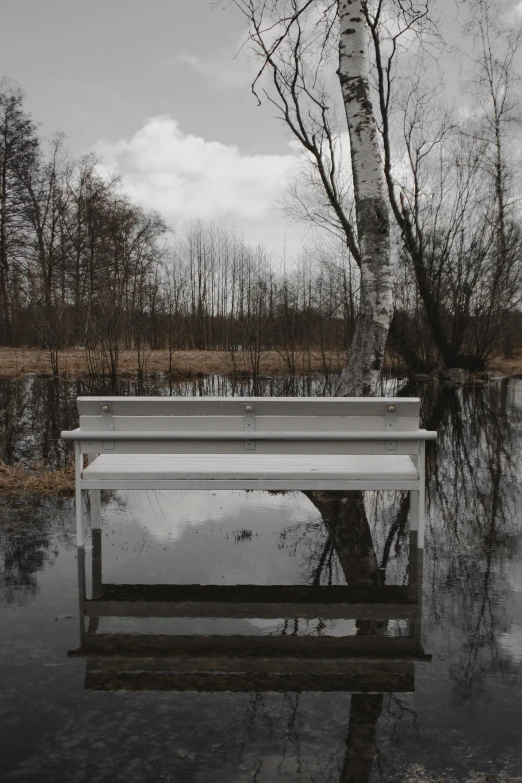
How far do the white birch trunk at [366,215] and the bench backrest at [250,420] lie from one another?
2962 mm

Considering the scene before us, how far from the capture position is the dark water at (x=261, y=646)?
8.59ft

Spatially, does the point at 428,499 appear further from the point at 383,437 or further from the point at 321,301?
the point at 321,301

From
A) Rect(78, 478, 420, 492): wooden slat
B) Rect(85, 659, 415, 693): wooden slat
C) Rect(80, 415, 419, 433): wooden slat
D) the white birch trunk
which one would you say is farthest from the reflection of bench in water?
the white birch trunk

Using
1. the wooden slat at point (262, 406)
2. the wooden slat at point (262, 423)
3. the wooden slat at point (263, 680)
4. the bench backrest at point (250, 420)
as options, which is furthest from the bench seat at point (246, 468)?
the wooden slat at point (263, 680)

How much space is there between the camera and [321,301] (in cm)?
2803

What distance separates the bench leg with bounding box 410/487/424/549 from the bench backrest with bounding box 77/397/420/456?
381 millimetres

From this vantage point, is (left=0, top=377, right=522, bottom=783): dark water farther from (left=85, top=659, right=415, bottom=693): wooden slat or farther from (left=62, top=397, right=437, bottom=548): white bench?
(left=62, top=397, right=437, bottom=548): white bench

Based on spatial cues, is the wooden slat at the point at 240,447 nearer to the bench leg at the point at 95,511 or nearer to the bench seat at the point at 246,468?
the bench seat at the point at 246,468

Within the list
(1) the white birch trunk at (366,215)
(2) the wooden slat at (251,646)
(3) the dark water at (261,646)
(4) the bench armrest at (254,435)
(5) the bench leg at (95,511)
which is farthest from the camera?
(1) the white birch trunk at (366,215)

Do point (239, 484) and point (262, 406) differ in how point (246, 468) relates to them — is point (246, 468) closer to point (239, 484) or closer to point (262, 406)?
Result: point (239, 484)

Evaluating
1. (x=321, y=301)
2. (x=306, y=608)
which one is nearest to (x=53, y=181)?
(x=321, y=301)

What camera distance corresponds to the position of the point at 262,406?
4.60 metres

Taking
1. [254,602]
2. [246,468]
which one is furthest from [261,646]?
[246,468]

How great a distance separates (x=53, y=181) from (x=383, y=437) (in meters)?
43.5
